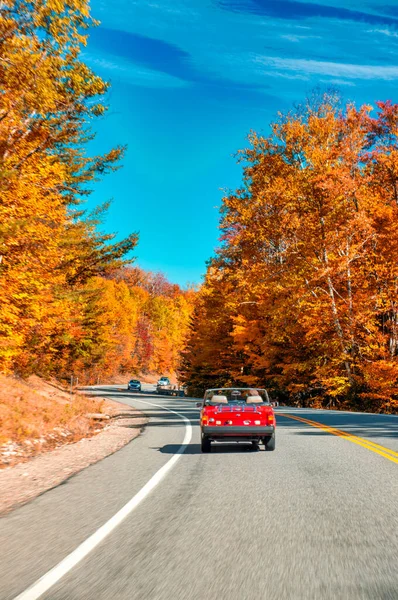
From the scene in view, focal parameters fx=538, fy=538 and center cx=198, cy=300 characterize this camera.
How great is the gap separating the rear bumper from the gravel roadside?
2.31 m

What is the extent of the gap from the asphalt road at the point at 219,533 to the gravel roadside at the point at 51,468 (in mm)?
317

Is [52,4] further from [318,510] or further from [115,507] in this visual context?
[318,510]

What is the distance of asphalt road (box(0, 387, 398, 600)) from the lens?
3.69 meters

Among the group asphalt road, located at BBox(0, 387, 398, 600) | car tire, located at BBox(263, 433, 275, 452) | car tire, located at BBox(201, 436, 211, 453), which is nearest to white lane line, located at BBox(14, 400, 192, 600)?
asphalt road, located at BBox(0, 387, 398, 600)

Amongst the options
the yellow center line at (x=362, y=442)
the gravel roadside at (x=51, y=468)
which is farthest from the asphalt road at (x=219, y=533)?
the yellow center line at (x=362, y=442)

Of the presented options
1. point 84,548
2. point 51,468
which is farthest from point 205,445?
point 84,548

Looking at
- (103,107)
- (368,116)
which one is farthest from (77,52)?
(368,116)

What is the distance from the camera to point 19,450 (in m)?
12.2

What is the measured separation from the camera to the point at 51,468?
9648 millimetres

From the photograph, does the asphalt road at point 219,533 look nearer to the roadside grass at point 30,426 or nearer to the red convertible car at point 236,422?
the red convertible car at point 236,422

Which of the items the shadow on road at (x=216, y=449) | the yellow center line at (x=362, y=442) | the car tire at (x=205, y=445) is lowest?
the shadow on road at (x=216, y=449)

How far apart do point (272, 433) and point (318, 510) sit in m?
5.20

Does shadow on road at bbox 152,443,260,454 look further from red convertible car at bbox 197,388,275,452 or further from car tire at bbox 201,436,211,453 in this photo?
red convertible car at bbox 197,388,275,452

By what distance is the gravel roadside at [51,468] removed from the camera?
7.19 metres
